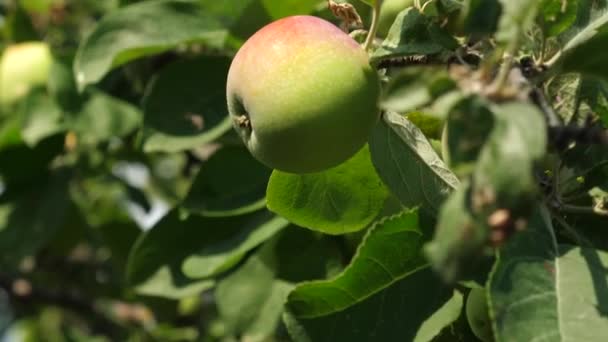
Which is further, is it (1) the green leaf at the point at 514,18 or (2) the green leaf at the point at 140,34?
(2) the green leaf at the point at 140,34

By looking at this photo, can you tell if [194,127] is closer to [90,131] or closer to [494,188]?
[90,131]

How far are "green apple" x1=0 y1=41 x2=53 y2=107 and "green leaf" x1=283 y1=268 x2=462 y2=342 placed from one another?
1.38 meters

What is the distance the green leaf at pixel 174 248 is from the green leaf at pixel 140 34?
31 cm

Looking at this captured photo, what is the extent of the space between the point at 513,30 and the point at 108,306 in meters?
2.36

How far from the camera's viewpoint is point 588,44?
1.03m

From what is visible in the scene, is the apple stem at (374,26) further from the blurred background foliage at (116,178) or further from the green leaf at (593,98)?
the blurred background foliage at (116,178)

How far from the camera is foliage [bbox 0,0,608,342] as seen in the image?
88 cm

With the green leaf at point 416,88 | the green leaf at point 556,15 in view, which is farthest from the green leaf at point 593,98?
the green leaf at point 416,88

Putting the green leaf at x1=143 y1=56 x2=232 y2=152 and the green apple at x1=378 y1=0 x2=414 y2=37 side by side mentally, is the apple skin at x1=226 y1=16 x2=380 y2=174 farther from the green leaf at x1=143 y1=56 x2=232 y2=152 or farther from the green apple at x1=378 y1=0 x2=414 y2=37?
the green leaf at x1=143 y1=56 x2=232 y2=152

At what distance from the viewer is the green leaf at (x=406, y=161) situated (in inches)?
48.2

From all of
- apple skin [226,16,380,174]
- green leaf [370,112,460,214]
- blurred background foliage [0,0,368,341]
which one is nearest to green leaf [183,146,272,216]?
blurred background foliage [0,0,368,341]

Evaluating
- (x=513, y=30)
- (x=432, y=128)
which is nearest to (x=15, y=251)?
(x=432, y=128)

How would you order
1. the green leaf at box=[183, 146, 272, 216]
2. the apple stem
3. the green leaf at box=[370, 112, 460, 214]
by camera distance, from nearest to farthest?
the apple stem, the green leaf at box=[370, 112, 460, 214], the green leaf at box=[183, 146, 272, 216]

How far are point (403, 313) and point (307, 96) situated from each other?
33 cm
